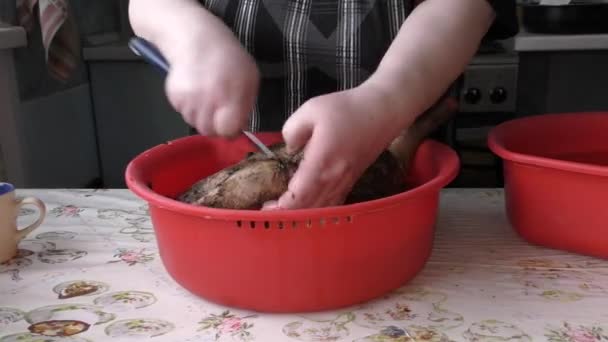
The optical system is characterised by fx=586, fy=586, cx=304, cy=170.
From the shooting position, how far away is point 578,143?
646 mm

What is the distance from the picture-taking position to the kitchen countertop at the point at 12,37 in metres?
1.14

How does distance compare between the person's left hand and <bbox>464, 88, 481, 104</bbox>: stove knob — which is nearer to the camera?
the person's left hand

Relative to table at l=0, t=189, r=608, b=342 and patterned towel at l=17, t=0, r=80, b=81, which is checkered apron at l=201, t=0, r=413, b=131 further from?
patterned towel at l=17, t=0, r=80, b=81

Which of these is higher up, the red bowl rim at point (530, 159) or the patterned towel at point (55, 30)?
the patterned towel at point (55, 30)

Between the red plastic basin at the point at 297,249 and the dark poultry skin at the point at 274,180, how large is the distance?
0.15 ft

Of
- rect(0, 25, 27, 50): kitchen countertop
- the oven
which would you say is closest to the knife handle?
rect(0, 25, 27, 50): kitchen countertop

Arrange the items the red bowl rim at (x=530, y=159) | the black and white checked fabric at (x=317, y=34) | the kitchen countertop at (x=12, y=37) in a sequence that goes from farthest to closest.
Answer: the kitchen countertop at (x=12, y=37) → the black and white checked fabric at (x=317, y=34) → the red bowl rim at (x=530, y=159)

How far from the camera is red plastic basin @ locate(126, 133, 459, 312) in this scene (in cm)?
40

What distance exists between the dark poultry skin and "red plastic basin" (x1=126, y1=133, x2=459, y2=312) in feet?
0.15

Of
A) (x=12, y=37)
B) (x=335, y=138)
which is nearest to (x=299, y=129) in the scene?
(x=335, y=138)

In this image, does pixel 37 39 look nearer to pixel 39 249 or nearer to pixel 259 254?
pixel 39 249

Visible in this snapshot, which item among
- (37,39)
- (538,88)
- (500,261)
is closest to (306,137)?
(500,261)

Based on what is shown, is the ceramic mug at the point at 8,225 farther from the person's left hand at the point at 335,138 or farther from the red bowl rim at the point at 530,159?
the red bowl rim at the point at 530,159

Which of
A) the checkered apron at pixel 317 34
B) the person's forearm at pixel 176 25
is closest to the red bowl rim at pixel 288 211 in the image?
the person's forearm at pixel 176 25
